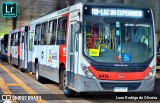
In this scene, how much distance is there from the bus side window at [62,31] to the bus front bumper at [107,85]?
2.45 meters

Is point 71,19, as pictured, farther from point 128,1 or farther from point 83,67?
point 128,1

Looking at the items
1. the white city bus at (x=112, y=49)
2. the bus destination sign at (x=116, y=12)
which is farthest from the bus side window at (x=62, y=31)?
the bus destination sign at (x=116, y=12)

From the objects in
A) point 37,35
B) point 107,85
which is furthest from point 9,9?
point 107,85

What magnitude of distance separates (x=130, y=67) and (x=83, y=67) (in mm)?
1316

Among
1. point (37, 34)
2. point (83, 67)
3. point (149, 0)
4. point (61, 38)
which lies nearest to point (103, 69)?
point (83, 67)

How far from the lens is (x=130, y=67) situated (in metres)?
11.2

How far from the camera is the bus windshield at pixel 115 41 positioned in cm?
1118

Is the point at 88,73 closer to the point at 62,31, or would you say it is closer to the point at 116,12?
the point at 116,12

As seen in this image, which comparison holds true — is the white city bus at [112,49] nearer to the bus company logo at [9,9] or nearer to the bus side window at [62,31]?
the bus side window at [62,31]

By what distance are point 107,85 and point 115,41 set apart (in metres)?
1.24

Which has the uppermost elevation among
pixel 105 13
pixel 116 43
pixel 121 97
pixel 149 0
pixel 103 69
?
pixel 149 0

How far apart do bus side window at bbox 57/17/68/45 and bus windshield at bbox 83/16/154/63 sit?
199 cm

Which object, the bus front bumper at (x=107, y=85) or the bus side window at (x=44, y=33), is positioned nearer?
the bus front bumper at (x=107, y=85)

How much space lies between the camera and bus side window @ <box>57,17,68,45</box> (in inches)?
A: 519
